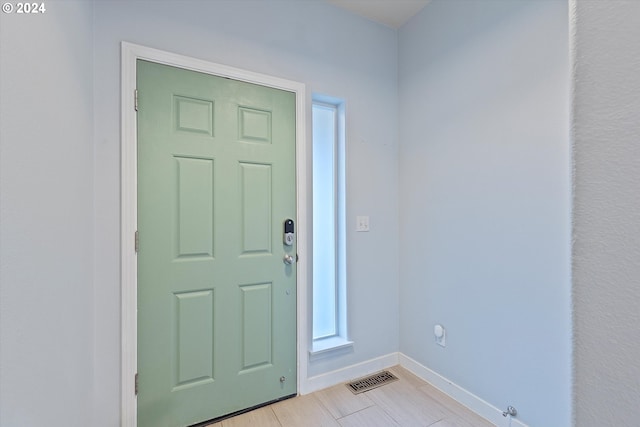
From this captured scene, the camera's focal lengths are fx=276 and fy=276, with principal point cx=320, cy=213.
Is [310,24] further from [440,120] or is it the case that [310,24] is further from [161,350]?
[161,350]

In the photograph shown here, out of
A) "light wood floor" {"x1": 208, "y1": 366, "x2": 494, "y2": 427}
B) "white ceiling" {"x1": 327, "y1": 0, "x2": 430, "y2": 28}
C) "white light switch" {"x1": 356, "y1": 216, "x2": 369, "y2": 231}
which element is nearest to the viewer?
"light wood floor" {"x1": 208, "y1": 366, "x2": 494, "y2": 427}

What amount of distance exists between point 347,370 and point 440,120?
1958mm

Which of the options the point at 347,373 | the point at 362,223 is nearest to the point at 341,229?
the point at 362,223

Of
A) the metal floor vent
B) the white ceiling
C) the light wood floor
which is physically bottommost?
the metal floor vent

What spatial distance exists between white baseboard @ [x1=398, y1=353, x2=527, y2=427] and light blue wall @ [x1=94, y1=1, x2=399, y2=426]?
0.60ft

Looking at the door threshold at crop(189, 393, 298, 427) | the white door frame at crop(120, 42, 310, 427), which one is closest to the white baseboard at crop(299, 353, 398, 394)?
the door threshold at crop(189, 393, 298, 427)

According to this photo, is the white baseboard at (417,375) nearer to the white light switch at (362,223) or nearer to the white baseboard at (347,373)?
the white baseboard at (347,373)

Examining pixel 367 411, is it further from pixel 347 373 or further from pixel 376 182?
pixel 376 182

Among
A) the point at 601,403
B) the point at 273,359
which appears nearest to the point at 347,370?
the point at 273,359

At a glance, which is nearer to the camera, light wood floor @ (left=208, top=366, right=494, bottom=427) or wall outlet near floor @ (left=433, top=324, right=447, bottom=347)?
light wood floor @ (left=208, top=366, right=494, bottom=427)

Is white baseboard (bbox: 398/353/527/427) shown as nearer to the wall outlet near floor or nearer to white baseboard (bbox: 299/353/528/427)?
white baseboard (bbox: 299/353/528/427)

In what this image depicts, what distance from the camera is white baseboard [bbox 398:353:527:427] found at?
5.19 ft

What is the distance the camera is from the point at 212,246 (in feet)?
5.42
